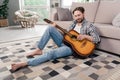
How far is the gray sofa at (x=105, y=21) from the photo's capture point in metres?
1.97

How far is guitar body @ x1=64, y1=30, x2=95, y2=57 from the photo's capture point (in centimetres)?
181

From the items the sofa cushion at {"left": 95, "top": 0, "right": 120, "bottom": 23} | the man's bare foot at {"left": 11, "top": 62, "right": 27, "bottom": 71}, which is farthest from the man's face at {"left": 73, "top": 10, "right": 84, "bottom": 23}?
the man's bare foot at {"left": 11, "top": 62, "right": 27, "bottom": 71}

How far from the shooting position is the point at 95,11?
9.01 ft

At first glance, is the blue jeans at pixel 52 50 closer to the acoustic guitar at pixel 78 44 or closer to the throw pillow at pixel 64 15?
the acoustic guitar at pixel 78 44

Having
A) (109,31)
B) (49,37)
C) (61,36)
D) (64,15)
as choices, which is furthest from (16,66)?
(64,15)

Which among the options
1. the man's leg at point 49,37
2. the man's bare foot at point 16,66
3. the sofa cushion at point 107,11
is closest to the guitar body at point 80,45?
the man's leg at point 49,37

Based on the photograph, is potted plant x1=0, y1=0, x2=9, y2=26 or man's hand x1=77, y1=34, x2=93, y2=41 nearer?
man's hand x1=77, y1=34, x2=93, y2=41

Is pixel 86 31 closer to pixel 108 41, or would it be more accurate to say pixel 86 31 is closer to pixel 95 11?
pixel 108 41

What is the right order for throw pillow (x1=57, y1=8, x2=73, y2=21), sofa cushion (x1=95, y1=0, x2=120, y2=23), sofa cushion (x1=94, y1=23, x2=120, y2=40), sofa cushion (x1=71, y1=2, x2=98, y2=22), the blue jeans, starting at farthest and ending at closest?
throw pillow (x1=57, y1=8, x2=73, y2=21) → sofa cushion (x1=71, y1=2, x2=98, y2=22) → sofa cushion (x1=95, y1=0, x2=120, y2=23) → sofa cushion (x1=94, y1=23, x2=120, y2=40) → the blue jeans

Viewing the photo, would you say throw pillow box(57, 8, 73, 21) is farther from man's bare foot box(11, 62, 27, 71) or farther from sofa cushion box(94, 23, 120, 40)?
man's bare foot box(11, 62, 27, 71)

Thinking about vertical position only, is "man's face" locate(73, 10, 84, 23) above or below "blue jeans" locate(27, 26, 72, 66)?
above

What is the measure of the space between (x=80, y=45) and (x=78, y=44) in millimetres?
30

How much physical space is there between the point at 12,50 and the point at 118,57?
1.68 meters

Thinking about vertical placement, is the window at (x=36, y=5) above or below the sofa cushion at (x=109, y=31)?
above
